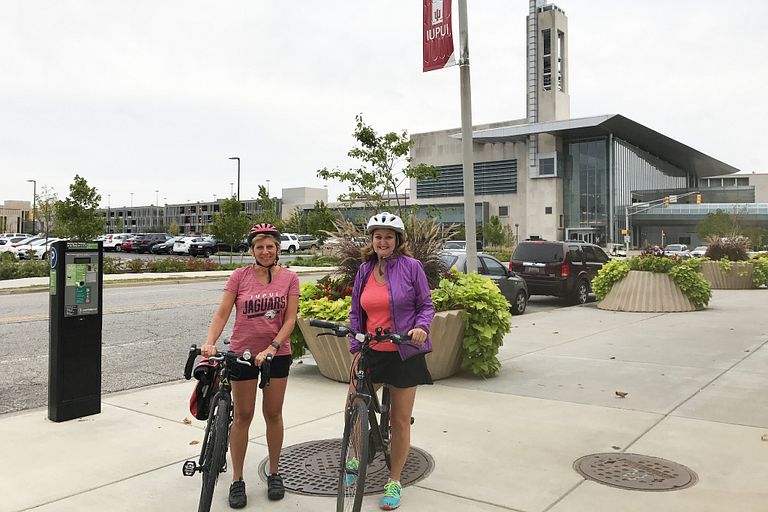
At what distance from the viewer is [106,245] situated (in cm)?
6044

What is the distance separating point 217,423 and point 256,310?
0.72 m

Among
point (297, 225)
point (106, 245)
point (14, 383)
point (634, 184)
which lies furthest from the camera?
point (634, 184)

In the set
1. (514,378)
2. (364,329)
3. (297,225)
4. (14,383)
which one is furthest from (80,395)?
(297,225)

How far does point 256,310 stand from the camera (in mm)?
4082

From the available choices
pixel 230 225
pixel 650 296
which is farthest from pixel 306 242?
pixel 650 296

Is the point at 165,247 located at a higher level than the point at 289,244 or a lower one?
lower

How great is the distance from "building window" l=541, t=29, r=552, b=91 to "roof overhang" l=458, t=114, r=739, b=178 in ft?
25.6

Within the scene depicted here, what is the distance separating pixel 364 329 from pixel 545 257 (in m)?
14.0

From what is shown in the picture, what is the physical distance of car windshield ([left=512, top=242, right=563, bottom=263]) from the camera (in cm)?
1744

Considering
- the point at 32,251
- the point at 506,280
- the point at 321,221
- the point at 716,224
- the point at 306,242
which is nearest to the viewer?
the point at 506,280

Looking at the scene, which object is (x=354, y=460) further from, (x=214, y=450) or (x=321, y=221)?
(x=321, y=221)

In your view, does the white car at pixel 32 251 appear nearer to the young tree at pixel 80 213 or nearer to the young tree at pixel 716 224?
the young tree at pixel 80 213

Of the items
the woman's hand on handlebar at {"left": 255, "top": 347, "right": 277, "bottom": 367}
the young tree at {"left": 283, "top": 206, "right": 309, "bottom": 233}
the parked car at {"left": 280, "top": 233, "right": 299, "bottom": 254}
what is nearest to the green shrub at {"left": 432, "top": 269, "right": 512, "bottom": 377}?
the woman's hand on handlebar at {"left": 255, "top": 347, "right": 277, "bottom": 367}

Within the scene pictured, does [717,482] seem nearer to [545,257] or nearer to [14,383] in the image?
[14,383]
